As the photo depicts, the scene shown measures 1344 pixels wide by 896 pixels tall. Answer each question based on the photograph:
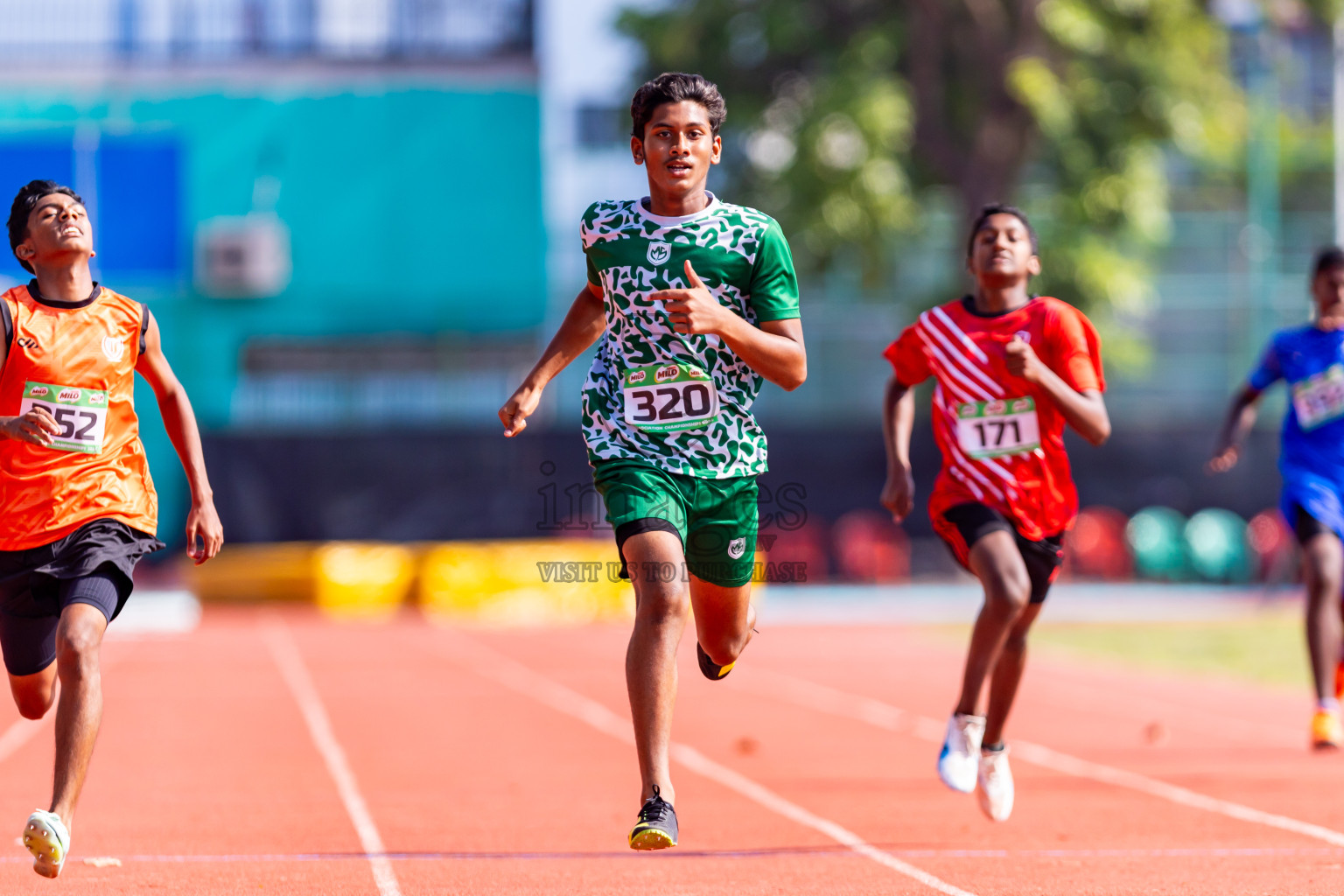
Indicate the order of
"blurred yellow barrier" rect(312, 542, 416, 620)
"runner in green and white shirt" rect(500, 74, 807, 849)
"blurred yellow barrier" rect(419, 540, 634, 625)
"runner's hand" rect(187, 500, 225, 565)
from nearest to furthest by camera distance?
"runner in green and white shirt" rect(500, 74, 807, 849), "runner's hand" rect(187, 500, 225, 565), "blurred yellow barrier" rect(419, 540, 634, 625), "blurred yellow barrier" rect(312, 542, 416, 620)

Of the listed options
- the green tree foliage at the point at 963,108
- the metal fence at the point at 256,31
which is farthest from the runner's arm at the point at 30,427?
the metal fence at the point at 256,31

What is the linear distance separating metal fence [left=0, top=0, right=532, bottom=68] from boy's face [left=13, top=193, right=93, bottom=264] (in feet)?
86.5

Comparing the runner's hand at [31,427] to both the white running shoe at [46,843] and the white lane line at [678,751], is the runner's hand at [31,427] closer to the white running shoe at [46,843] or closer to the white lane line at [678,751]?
the white running shoe at [46,843]

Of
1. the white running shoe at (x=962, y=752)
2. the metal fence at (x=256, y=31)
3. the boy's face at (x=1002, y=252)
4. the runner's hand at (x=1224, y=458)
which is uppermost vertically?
the metal fence at (x=256, y=31)

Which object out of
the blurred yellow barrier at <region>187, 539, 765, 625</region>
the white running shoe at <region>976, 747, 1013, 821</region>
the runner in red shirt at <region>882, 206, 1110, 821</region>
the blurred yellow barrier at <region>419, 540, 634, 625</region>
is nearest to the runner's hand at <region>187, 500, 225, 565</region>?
the runner in red shirt at <region>882, 206, 1110, 821</region>

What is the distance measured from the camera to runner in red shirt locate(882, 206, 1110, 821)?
656 cm

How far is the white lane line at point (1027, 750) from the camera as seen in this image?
713cm

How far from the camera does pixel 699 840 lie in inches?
267

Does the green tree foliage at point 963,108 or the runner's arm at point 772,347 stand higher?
the green tree foliage at point 963,108

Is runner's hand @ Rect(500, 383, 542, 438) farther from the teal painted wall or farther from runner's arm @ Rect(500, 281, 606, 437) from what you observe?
the teal painted wall

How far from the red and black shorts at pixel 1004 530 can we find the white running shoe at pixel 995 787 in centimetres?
59

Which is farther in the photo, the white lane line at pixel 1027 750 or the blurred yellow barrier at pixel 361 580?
the blurred yellow barrier at pixel 361 580

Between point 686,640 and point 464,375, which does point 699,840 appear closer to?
point 686,640

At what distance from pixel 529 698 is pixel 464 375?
1796 centimetres
